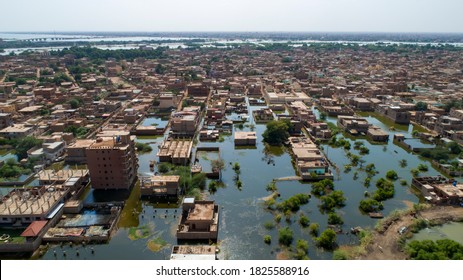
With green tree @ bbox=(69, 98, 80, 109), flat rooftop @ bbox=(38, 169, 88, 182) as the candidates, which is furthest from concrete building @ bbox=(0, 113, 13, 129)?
flat rooftop @ bbox=(38, 169, 88, 182)

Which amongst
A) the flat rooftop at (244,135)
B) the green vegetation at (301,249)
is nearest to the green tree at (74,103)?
the flat rooftop at (244,135)

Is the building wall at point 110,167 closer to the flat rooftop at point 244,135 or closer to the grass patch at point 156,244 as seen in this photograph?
the grass patch at point 156,244

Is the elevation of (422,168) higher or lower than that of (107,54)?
lower

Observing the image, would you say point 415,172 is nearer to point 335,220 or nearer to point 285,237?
point 335,220

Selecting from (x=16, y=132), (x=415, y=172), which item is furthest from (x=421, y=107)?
(x=16, y=132)

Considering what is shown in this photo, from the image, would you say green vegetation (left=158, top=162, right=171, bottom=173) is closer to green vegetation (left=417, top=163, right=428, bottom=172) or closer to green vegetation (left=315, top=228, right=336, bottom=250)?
green vegetation (left=315, top=228, right=336, bottom=250)

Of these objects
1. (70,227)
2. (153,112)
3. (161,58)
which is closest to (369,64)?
(161,58)
